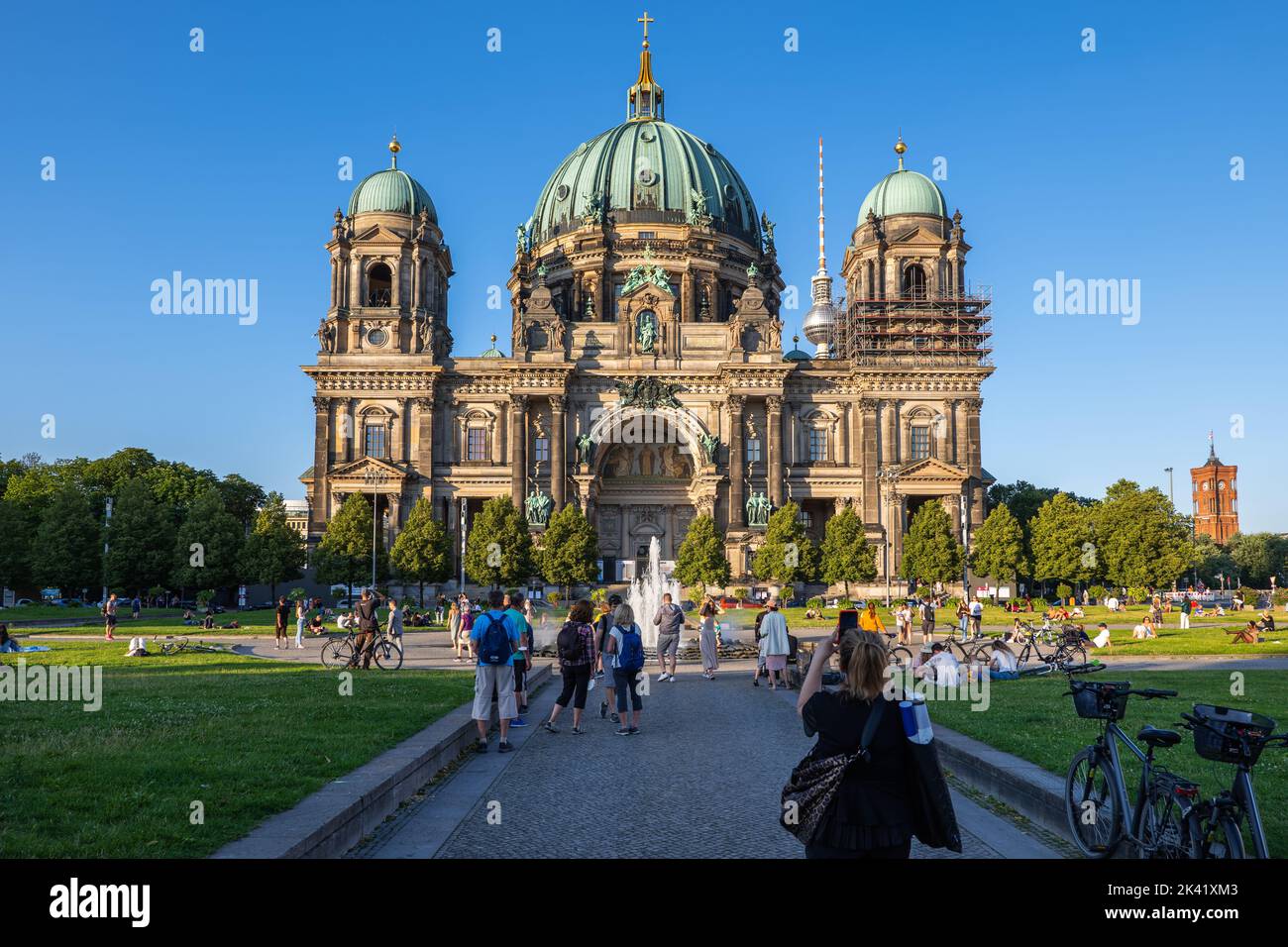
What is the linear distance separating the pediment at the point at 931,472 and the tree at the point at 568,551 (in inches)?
965

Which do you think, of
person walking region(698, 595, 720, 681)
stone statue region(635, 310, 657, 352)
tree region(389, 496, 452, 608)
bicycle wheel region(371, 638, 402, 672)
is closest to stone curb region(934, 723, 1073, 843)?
person walking region(698, 595, 720, 681)

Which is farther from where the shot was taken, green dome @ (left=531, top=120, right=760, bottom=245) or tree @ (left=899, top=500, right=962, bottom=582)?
green dome @ (left=531, top=120, right=760, bottom=245)

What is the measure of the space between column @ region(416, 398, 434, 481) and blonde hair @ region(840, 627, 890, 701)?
73751mm

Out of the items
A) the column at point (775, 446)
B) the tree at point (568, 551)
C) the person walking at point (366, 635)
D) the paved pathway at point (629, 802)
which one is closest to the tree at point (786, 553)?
the column at point (775, 446)

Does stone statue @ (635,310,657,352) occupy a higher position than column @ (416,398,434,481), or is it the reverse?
stone statue @ (635,310,657,352)

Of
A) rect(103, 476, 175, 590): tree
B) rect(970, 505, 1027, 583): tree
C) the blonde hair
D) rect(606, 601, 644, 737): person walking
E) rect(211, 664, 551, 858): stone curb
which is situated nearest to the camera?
the blonde hair

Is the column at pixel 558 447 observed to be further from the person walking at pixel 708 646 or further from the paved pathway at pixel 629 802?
the paved pathway at pixel 629 802

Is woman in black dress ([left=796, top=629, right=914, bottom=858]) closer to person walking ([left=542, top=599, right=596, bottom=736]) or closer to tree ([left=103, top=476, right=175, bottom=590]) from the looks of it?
person walking ([left=542, top=599, right=596, bottom=736])

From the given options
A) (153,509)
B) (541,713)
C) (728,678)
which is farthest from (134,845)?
(153,509)

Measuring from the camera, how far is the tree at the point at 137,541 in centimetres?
6994

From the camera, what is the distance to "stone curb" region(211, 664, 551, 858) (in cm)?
840

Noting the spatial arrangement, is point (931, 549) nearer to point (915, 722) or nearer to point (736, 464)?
A: point (736, 464)

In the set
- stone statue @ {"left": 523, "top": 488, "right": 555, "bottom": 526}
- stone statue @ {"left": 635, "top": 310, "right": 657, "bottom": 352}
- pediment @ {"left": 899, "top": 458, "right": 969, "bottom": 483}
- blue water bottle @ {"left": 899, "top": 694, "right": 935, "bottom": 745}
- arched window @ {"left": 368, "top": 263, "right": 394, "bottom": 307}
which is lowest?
blue water bottle @ {"left": 899, "top": 694, "right": 935, "bottom": 745}

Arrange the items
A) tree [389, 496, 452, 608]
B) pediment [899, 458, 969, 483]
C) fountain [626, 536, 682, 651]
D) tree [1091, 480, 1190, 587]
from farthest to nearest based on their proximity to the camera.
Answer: pediment [899, 458, 969, 483] → tree [389, 496, 452, 608] → tree [1091, 480, 1190, 587] → fountain [626, 536, 682, 651]
